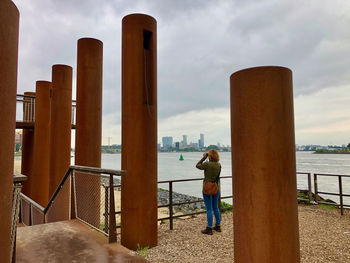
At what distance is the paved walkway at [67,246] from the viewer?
326 cm

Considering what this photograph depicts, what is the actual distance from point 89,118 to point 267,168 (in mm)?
5589

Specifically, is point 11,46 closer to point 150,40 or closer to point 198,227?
point 150,40

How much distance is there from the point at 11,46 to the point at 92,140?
18.2 ft

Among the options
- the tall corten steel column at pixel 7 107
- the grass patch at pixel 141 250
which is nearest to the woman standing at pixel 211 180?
Result: the grass patch at pixel 141 250

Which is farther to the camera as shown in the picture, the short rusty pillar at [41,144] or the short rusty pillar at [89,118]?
the short rusty pillar at [41,144]

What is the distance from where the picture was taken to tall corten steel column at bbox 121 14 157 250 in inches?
192

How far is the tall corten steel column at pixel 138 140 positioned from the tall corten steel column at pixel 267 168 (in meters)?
2.50

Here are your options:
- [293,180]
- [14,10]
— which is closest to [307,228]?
[293,180]

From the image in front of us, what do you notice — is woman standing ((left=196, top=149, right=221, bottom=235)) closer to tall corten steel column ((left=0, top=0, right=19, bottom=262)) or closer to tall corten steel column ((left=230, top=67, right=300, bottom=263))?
tall corten steel column ((left=230, top=67, right=300, bottom=263))

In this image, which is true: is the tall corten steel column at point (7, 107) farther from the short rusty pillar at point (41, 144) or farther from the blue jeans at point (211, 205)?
the short rusty pillar at point (41, 144)

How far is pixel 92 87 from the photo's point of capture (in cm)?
715

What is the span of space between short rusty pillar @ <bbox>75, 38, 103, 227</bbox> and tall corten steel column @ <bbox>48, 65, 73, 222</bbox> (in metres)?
1.76

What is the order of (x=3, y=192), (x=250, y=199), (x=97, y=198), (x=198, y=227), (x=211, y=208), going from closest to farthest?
1. (x=3, y=192)
2. (x=250, y=199)
3. (x=211, y=208)
4. (x=198, y=227)
5. (x=97, y=198)

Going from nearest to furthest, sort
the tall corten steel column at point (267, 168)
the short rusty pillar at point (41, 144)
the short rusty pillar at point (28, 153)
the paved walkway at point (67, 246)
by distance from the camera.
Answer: the tall corten steel column at point (267, 168)
the paved walkway at point (67, 246)
the short rusty pillar at point (41, 144)
the short rusty pillar at point (28, 153)
